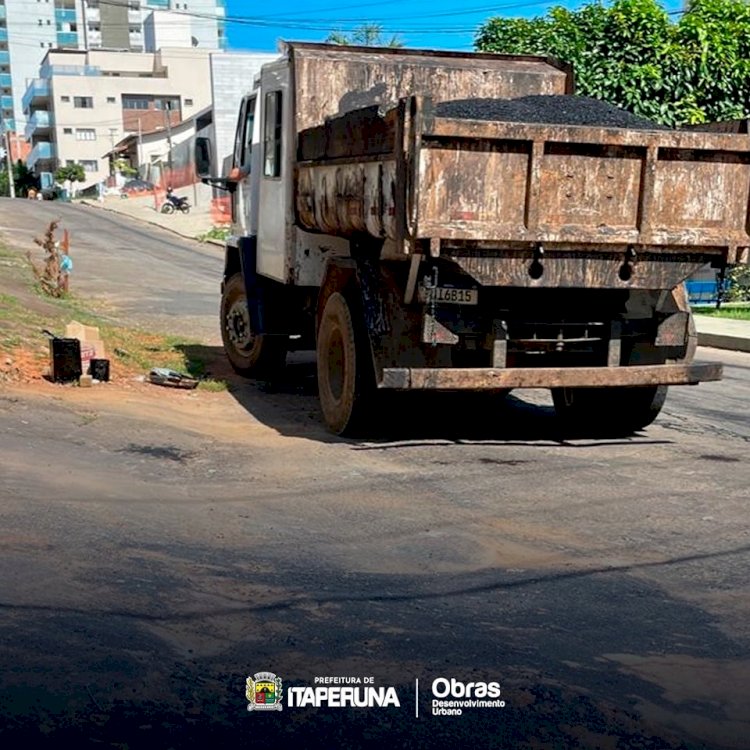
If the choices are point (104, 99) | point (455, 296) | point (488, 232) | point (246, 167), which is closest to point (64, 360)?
point (246, 167)

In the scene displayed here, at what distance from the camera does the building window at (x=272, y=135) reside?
352 inches

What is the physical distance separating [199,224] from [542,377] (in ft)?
118

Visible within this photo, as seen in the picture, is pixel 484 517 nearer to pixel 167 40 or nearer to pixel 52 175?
pixel 52 175

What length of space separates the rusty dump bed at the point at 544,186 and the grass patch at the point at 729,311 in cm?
1121

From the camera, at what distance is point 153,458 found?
7023 mm

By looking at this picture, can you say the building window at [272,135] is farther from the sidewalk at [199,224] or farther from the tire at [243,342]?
the sidewalk at [199,224]

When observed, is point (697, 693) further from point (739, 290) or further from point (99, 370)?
point (739, 290)

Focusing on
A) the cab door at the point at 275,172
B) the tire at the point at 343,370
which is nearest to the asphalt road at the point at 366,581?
the tire at the point at 343,370

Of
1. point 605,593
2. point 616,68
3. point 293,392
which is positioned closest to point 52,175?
point 616,68

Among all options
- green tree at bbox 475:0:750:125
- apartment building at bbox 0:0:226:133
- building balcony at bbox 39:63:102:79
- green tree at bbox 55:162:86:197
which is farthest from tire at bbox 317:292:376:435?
apartment building at bbox 0:0:226:133

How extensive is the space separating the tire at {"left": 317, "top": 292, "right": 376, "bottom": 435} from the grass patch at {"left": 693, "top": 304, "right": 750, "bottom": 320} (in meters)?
11.4

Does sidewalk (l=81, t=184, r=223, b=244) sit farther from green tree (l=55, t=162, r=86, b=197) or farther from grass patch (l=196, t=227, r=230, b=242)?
green tree (l=55, t=162, r=86, b=197)

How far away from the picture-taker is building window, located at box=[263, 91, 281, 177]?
352 inches

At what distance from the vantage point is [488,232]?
6621 millimetres
